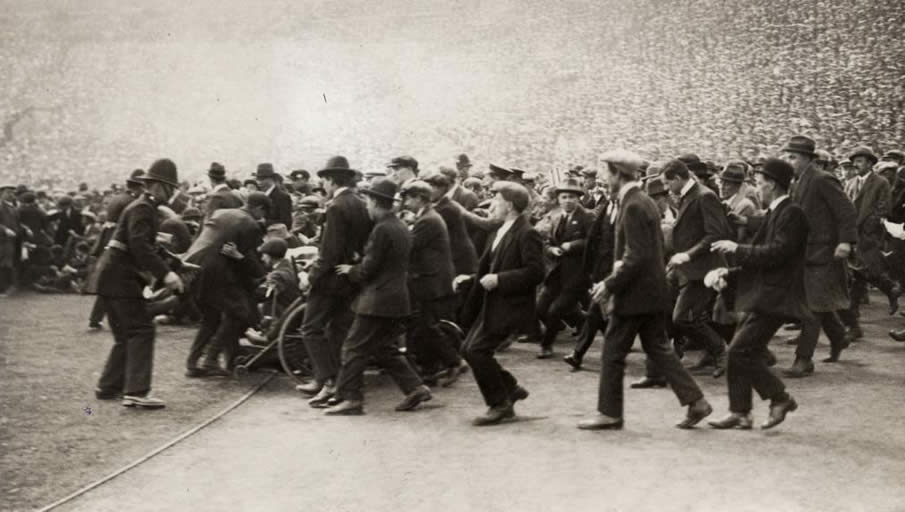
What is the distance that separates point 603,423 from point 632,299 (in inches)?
37.7

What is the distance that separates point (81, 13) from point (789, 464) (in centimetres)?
1885

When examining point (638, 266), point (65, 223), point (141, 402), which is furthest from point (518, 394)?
point (65, 223)

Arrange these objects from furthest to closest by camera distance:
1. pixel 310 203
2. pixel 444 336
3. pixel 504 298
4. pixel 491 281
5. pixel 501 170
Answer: pixel 310 203 < pixel 501 170 < pixel 444 336 < pixel 504 298 < pixel 491 281

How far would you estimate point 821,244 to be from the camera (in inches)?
377

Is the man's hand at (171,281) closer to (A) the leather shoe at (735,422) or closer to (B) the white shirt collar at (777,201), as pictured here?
(A) the leather shoe at (735,422)

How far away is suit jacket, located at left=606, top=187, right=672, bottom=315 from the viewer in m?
7.58

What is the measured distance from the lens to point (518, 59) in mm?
28516

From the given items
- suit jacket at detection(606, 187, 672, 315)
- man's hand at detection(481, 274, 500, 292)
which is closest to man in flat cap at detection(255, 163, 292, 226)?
man's hand at detection(481, 274, 500, 292)

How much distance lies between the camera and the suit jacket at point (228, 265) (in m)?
10.2

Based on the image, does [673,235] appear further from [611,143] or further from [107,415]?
[611,143]

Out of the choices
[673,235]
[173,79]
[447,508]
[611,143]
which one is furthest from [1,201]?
[611,143]

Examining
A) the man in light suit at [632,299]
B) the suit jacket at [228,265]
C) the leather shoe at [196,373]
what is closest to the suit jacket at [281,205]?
the suit jacket at [228,265]

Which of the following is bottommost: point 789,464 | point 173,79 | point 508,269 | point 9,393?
point 9,393

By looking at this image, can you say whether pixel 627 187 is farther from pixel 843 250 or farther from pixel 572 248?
pixel 572 248
